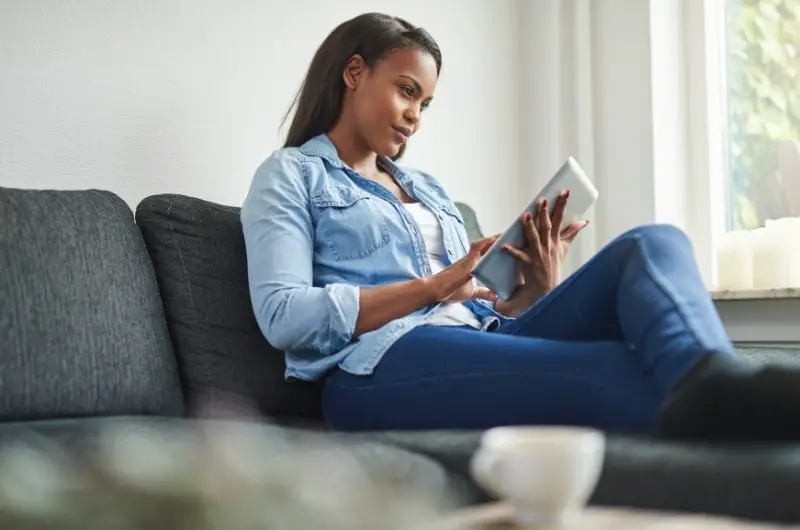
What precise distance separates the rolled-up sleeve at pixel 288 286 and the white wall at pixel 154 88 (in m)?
0.34

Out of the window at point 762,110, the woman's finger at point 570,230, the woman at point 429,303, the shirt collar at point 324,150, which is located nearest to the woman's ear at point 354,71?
the woman at point 429,303

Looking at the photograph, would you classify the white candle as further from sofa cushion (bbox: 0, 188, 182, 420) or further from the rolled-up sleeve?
sofa cushion (bbox: 0, 188, 182, 420)

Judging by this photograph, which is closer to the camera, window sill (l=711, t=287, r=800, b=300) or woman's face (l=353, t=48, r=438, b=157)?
woman's face (l=353, t=48, r=438, b=157)

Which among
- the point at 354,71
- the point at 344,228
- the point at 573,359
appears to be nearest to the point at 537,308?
the point at 573,359

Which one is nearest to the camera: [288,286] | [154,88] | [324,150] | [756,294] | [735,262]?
[288,286]

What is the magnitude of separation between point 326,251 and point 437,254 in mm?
221

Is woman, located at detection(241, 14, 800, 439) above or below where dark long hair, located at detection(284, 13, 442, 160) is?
below

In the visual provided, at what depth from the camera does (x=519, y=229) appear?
56.5 inches

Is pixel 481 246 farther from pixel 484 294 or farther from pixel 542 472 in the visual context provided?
pixel 542 472

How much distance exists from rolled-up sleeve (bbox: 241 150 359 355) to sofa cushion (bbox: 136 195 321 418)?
6 cm

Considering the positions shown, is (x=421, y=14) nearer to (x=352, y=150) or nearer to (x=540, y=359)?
(x=352, y=150)

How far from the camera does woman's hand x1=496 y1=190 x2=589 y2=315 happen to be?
145cm

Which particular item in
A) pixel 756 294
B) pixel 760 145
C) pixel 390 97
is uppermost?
pixel 390 97

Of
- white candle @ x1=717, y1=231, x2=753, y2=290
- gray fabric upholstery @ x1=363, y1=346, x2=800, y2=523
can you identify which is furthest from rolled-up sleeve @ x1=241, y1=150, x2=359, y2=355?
white candle @ x1=717, y1=231, x2=753, y2=290
